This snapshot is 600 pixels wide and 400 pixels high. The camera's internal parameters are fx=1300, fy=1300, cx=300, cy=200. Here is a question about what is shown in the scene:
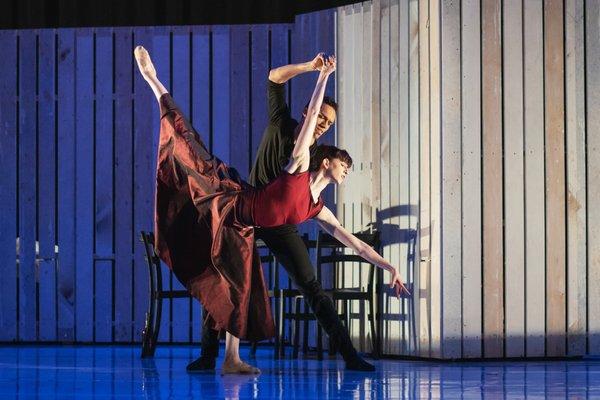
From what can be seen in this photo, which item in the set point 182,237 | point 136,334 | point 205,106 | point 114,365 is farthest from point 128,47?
point 182,237

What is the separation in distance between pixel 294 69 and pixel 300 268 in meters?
1.00

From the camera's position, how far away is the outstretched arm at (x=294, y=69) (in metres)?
5.92

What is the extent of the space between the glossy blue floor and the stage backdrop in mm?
2526

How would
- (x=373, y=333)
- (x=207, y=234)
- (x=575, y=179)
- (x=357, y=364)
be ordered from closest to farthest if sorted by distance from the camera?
(x=207, y=234) < (x=357, y=364) < (x=575, y=179) < (x=373, y=333)

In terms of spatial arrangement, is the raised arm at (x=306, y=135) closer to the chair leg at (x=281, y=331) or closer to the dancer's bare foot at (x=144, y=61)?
the dancer's bare foot at (x=144, y=61)

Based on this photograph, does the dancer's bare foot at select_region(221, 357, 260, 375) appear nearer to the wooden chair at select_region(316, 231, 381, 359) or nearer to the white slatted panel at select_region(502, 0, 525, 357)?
the wooden chair at select_region(316, 231, 381, 359)

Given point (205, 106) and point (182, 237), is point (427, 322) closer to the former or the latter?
point (182, 237)

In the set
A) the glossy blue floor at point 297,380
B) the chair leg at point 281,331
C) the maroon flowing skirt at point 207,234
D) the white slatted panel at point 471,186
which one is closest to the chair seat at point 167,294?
the glossy blue floor at point 297,380

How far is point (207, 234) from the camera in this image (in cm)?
648

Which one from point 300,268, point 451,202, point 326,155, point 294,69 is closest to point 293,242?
point 300,268

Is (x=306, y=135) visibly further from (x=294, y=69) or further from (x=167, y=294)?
(x=167, y=294)

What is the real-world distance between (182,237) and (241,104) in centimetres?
473

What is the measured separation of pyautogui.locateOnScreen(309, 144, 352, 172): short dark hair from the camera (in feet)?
21.5

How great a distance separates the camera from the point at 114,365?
7730 millimetres
